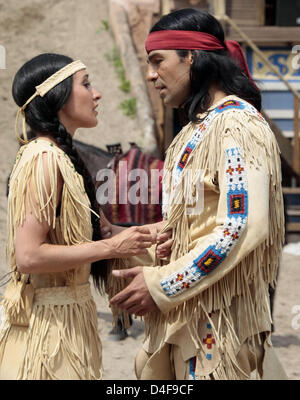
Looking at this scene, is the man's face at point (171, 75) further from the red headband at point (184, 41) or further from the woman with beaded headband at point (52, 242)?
the woman with beaded headband at point (52, 242)

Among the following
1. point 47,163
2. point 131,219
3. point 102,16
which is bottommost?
point 131,219

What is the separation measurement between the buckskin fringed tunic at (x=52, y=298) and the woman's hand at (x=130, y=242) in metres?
0.13

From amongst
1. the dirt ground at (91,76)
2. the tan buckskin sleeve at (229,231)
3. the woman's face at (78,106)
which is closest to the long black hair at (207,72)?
the tan buckskin sleeve at (229,231)

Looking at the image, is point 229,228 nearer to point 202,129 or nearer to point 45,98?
point 202,129

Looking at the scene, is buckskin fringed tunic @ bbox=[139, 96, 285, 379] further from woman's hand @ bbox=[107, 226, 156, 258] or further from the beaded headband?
the beaded headband

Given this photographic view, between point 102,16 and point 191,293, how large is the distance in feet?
33.5

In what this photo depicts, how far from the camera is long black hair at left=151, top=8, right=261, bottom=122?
2.10 meters

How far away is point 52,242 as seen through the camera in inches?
83.1

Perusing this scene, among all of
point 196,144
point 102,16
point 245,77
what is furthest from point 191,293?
point 102,16

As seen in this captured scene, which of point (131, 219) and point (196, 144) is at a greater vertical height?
point (196, 144)

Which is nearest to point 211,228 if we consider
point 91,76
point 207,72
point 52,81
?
point 207,72
